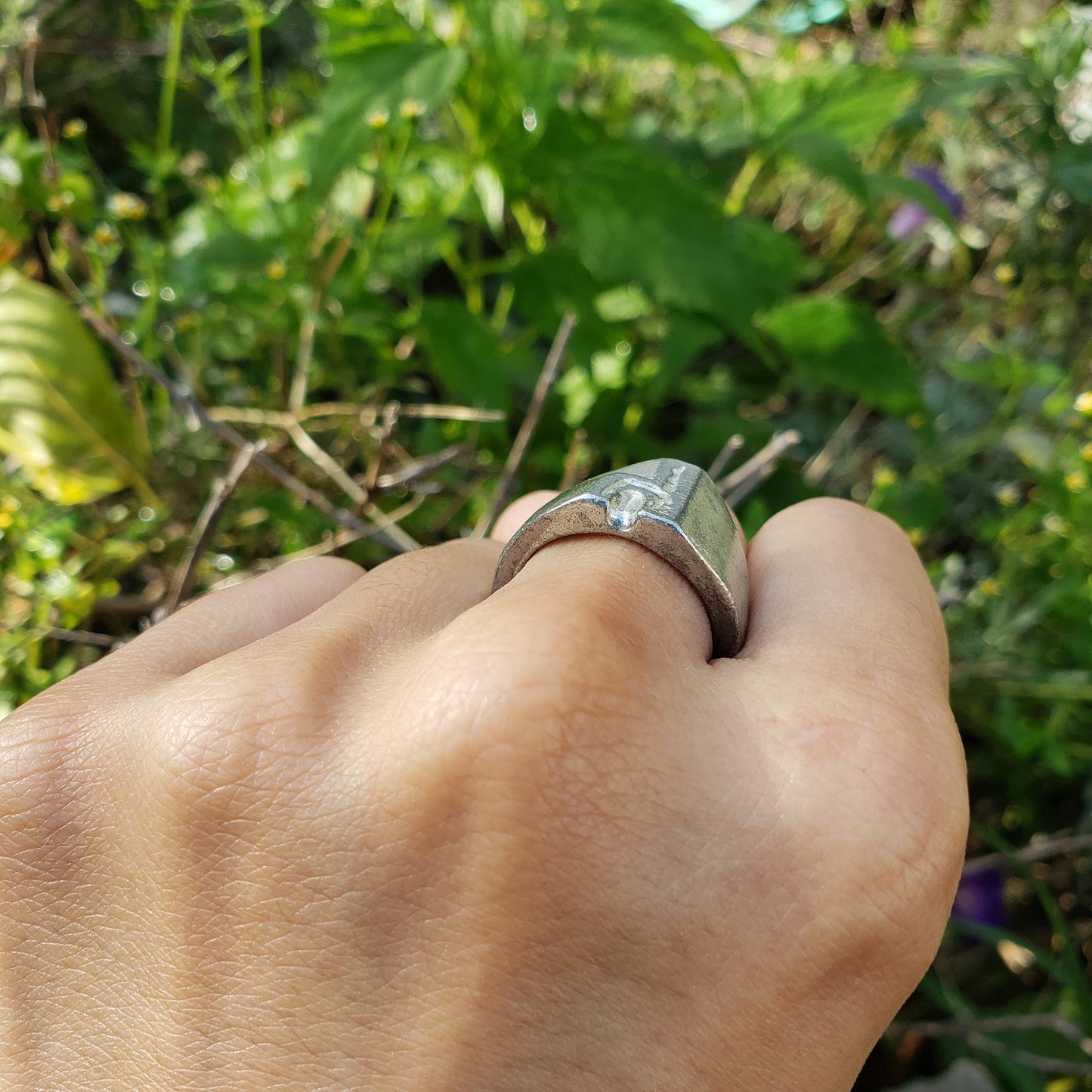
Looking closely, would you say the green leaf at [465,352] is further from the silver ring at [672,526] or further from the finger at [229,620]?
the silver ring at [672,526]

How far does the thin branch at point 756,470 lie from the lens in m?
1.13

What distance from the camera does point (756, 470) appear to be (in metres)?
1.23

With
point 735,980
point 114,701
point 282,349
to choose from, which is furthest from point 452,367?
point 735,980

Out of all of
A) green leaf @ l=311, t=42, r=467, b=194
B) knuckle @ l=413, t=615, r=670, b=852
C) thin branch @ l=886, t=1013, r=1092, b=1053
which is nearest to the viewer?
knuckle @ l=413, t=615, r=670, b=852

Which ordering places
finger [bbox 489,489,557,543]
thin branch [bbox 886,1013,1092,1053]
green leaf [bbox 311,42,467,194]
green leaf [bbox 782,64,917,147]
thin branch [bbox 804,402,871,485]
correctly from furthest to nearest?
1. thin branch [bbox 804,402,871,485]
2. green leaf [bbox 782,64,917,147]
3. thin branch [bbox 886,1013,1092,1053]
4. green leaf [bbox 311,42,467,194]
5. finger [bbox 489,489,557,543]

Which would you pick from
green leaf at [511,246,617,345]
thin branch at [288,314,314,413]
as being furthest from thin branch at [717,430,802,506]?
thin branch at [288,314,314,413]

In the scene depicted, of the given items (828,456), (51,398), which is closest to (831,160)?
(828,456)

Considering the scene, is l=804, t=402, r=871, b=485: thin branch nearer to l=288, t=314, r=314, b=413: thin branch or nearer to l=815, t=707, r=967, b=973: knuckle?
l=288, t=314, r=314, b=413: thin branch

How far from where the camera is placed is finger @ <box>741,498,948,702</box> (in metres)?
0.66

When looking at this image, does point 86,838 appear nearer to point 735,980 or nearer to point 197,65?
point 735,980

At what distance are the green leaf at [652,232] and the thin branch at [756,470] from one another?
0.83 ft

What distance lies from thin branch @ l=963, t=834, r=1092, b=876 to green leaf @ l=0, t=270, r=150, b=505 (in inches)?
60.5

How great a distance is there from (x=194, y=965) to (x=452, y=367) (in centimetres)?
96

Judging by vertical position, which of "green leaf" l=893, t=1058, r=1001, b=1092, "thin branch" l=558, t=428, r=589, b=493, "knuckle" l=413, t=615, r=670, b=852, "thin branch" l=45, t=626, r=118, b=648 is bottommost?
"green leaf" l=893, t=1058, r=1001, b=1092
